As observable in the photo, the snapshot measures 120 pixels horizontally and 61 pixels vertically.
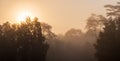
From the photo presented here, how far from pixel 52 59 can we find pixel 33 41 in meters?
16.4

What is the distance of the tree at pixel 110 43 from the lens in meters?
46.5

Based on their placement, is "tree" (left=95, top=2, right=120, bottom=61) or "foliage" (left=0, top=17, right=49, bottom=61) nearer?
"tree" (left=95, top=2, right=120, bottom=61)

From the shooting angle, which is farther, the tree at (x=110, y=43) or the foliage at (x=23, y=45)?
the foliage at (x=23, y=45)

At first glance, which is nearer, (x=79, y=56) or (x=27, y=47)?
(x=27, y=47)

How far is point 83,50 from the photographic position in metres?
71.6

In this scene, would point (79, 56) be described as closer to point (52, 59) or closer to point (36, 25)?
point (52, 59)

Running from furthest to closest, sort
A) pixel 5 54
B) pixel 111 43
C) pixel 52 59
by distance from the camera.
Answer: pixel 52 59
pixel 5 54
pixel 111 43

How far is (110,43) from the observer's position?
47250 millimetres

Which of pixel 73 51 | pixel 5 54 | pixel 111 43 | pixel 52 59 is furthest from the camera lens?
pixel 73 51

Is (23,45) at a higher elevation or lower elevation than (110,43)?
higher

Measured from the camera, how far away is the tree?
46472 mm

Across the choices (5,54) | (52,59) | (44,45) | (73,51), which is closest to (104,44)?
(44,45)

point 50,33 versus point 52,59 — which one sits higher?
point 50,33

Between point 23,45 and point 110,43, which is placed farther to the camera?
point 23,45
